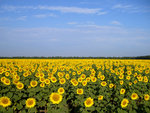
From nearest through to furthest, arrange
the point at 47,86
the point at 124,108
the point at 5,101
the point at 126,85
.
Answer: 1. the point at 5,101
2. the point at 124,108
3. the point at 47,86
4. the point at 126,85

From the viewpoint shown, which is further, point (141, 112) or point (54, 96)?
point (141, 112)

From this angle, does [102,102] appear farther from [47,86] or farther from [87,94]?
[47,86]

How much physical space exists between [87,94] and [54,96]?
2.43m

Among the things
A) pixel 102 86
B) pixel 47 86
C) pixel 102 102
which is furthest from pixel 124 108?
pixel 47 86

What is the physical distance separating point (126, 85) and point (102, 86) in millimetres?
1564

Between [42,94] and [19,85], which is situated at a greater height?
[19,85]

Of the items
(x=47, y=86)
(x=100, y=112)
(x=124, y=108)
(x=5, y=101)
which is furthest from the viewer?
(x=47, y=86)

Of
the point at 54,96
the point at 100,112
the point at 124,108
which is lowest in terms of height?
the point at 100,112

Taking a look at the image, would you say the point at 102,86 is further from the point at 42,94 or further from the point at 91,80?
the point at 42,94

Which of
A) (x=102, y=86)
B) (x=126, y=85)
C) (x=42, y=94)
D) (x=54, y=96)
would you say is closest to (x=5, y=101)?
(x=54, y=96)

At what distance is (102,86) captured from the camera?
766 centimetres

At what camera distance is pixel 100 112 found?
5.27 meters

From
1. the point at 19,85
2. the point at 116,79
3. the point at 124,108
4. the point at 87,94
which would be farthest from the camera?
the point at 116,79

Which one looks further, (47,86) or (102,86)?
(102,86)
